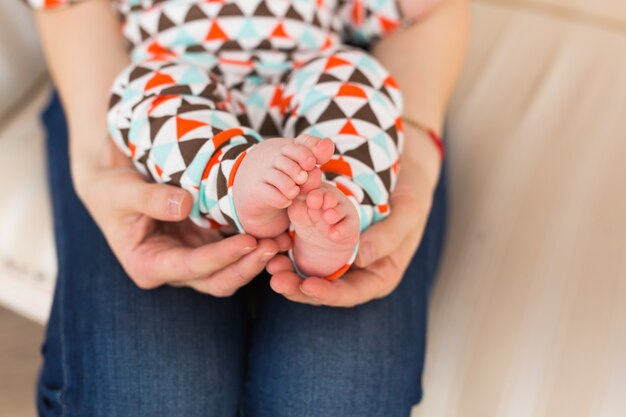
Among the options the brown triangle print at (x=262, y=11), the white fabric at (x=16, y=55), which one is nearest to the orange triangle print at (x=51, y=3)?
the white fabric at (x=16, y=55)

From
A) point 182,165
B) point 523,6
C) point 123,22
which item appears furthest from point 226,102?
point 523,6

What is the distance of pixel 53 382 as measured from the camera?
67cm

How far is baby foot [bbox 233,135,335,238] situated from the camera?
1.50 feet

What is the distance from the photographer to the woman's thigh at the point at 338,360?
2.03 feet

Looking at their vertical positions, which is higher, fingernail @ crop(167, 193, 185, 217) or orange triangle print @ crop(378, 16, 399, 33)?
orange triangle print @ crop(378, 16, 399, 33)

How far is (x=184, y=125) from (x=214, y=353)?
0.24 meters

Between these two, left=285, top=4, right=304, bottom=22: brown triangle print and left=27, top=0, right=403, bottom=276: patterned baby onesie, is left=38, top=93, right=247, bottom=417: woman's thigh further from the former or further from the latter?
left=285, top=4, right=304, bottom=22: brown triangle print

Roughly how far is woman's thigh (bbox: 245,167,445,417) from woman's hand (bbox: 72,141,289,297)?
87 mm

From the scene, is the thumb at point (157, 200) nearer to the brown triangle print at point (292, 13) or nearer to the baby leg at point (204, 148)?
the baby leg at point (204, 148)

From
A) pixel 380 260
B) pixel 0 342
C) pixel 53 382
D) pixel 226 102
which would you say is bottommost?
pixel 0 342

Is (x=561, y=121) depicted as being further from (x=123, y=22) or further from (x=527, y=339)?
(x=123, y=22)

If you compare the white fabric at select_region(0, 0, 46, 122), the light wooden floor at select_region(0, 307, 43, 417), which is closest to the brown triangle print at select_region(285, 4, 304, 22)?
the white fabric at select_region(0, 0, 46, 122)

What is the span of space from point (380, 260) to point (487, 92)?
1.31 feet

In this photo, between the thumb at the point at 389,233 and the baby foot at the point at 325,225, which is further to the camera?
the thumb at the point at 389,233
